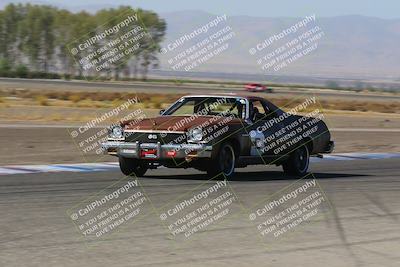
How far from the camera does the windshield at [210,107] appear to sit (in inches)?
539

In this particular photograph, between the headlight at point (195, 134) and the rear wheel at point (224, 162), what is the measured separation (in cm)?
46

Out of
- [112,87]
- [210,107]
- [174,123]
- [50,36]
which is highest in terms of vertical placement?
[50,36]

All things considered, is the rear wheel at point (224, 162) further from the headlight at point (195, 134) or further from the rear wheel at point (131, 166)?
the rear wheel at point (131, 166)

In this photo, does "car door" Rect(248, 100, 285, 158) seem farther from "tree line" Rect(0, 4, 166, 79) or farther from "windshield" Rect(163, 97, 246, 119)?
"tree line" Rect(0, 4, 166, 79)

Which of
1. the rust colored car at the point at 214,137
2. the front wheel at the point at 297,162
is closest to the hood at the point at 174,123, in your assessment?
the rust colored car at the point at 214,137

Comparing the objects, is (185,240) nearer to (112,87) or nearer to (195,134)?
(195,134)

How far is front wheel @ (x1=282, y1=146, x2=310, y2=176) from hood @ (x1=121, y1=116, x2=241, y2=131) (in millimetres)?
1874

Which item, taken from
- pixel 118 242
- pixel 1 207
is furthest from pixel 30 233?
pixel 1 207

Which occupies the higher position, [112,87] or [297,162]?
[112,87]

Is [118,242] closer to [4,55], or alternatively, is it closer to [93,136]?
[93,136]

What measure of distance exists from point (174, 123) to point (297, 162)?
3010mm

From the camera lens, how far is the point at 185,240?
→ 25.7 feet

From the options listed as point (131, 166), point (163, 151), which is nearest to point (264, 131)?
point (163, 151)

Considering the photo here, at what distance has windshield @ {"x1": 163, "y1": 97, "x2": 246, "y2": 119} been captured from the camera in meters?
13.7
